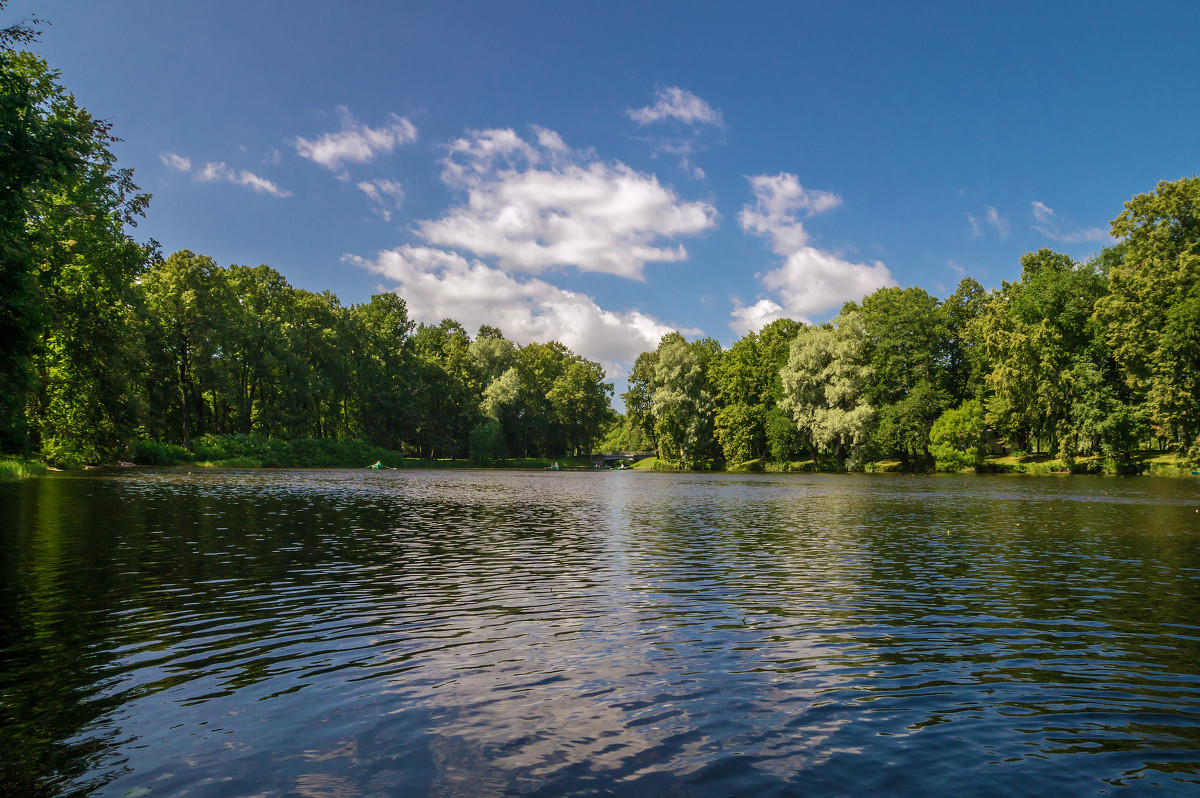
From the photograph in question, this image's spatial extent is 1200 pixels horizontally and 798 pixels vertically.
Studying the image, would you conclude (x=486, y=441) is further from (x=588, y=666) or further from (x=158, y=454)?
(x=588, y=666)

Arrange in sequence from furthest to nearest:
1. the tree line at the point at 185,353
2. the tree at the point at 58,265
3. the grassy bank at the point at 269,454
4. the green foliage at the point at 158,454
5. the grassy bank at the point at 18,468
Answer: the grassy bank at the point at 269,454 < the green foliage at the point at 158,454 < the grassy bank at the point at 18,468 < the tree line at the point at 185,353 < the tree at the point at 58,265

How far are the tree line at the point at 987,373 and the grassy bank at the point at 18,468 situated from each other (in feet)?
240

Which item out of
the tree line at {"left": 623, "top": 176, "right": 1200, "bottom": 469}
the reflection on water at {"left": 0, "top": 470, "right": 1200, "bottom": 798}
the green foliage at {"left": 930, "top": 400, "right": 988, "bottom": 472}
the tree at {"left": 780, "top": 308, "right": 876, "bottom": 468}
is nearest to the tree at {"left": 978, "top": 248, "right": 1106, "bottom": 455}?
the tree line at {"left": 623, "top": 176, "right": 1200, "bottom": 469}

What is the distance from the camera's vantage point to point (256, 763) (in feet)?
20.7

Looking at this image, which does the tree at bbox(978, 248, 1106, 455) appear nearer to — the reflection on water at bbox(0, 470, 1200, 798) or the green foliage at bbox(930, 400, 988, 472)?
the green foliage at bbox(930, 400, 988, 472)

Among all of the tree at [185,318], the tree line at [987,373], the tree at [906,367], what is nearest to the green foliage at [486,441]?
the tree line at [987,373]

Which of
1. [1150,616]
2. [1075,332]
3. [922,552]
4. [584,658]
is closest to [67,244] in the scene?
[584,658]

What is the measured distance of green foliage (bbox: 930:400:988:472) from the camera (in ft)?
257

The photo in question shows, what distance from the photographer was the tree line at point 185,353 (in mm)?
26266

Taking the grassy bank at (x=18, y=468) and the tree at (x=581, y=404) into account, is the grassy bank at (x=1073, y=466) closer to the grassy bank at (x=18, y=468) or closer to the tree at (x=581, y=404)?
the tree at (x=581, y=404)

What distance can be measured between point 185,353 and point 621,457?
3357 inches

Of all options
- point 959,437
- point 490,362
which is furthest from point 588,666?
point 490,362

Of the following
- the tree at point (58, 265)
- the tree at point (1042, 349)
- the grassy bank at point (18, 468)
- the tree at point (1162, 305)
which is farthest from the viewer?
the tree at point (1042, 349)

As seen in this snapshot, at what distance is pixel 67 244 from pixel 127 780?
139ft
